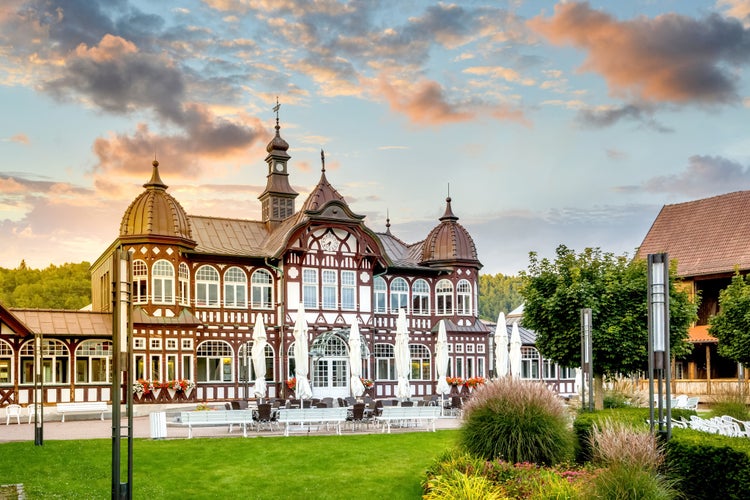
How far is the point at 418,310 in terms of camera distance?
38.5m

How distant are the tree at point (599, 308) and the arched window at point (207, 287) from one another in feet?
48.6

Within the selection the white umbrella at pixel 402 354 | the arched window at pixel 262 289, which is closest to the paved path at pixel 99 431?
the white umbrella at pixel 402 354

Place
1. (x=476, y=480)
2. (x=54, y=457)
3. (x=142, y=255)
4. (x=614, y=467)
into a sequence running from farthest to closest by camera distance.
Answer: (x=142, y=255) → (x=54, y=457) → (x=476, y=480) → (x=614, y=467)

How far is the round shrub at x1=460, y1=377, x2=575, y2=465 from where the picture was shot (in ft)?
44.1

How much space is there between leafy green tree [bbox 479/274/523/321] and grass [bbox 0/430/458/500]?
77.2 meters

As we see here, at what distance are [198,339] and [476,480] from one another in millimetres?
23452

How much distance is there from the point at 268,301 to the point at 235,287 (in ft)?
5.02

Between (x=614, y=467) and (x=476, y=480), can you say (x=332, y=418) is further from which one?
(x=614, y=467)

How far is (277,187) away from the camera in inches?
1551

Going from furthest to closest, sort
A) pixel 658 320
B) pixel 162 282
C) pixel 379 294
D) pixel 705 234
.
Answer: pixel 705 234, pixel 379 294, pixel 162 282, pixel 658 320

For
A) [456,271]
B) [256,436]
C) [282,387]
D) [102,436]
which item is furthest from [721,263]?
[102,436]

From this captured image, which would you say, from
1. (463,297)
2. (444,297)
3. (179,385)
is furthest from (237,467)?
(463,297)

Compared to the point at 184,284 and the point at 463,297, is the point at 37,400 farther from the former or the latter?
the point at 463,297

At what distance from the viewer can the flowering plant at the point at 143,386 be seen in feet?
102
